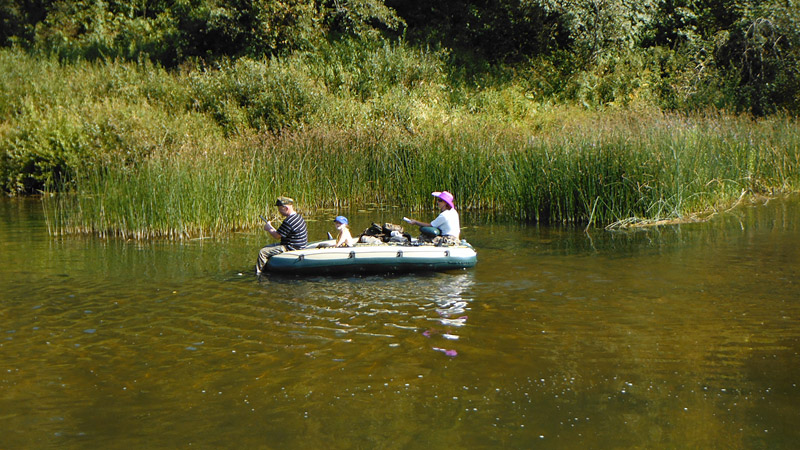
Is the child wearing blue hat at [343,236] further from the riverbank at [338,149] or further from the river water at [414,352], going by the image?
the riverbank at [338,149]

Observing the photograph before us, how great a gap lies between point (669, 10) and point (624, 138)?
1762 centimetres

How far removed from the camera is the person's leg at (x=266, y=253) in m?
11.4

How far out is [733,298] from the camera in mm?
9312

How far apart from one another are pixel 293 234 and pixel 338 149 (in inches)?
256

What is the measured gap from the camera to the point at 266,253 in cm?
1148

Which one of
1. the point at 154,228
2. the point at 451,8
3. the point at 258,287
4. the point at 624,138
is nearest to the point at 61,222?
the point at 154,228

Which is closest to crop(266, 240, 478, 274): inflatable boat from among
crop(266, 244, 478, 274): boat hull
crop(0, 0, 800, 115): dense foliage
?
crop(266, 244, 478, 274): boat hull

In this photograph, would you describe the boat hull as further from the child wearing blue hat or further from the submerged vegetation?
the submerged vegetation

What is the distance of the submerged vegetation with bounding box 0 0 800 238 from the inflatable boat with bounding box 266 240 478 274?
12.1ft

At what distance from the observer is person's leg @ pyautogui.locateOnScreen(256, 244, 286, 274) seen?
11398mm

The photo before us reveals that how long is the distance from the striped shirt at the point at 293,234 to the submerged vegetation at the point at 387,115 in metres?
3.04

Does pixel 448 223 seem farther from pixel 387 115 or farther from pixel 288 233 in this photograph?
pixel 387 115

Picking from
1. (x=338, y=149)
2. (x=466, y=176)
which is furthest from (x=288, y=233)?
(x=338, y=149)

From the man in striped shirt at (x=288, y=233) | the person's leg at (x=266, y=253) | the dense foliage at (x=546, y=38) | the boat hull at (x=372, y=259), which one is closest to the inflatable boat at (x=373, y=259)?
the boat hull at (x=372, y=259)
